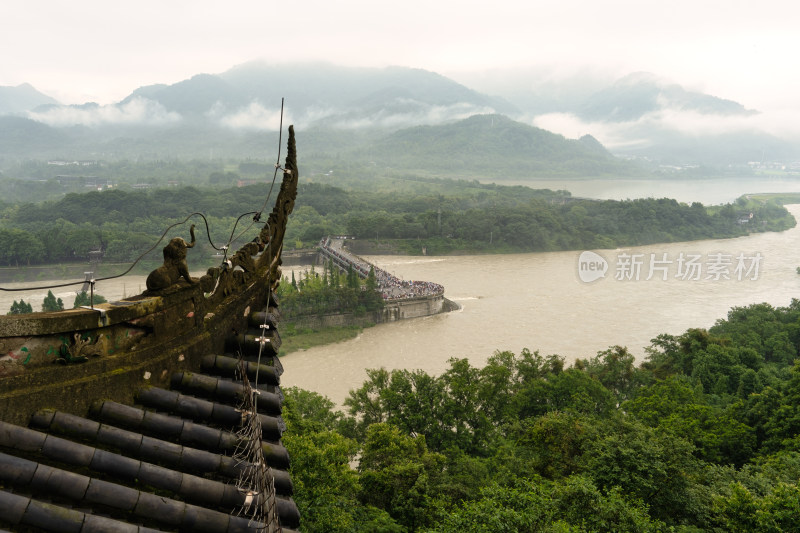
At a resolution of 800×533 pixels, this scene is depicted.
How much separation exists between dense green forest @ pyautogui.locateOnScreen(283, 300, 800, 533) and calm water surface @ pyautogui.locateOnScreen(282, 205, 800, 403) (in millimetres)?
7343

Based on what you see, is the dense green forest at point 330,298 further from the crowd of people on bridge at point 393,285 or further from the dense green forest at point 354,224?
the dense green forest at point 354,224

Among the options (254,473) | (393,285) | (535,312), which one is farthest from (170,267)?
(393,285)

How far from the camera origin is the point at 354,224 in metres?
69.1

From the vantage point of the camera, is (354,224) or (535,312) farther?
(354,224)

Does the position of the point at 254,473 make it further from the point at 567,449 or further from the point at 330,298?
the point at 330,298

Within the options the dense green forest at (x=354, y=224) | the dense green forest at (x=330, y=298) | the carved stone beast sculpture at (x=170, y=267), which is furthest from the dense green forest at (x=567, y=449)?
the dense green forest at (x=354, y=224)

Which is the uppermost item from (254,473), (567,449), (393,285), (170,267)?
(170,267)

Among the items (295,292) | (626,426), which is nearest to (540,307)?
(295,292)

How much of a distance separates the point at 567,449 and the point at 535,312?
25.4 metres

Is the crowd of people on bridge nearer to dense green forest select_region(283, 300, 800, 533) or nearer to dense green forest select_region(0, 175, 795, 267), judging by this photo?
dense green forest select_region(0, 175, 795, 267)

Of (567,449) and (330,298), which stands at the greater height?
(330,298)

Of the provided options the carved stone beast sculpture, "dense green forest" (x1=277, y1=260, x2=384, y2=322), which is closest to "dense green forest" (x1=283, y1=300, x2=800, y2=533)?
the carved stone beast sculpture

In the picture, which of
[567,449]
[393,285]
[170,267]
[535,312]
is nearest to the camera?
[170,267]

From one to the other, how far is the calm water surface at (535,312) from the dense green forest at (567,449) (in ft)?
24.1
